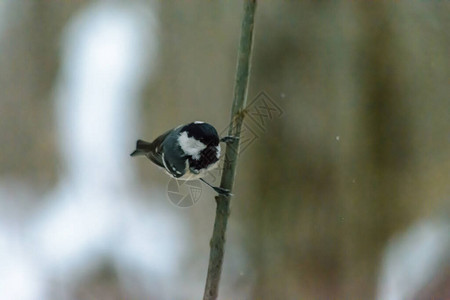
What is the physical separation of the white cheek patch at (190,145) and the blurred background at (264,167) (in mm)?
584

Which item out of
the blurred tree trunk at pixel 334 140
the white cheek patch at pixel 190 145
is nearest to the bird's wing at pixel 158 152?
the white cheek patch at pixel 190 145

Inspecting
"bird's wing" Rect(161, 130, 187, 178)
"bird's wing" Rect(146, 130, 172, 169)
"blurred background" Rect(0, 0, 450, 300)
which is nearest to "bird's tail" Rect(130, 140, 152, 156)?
"bird's wing" Rect(146, 130, 172, 169)

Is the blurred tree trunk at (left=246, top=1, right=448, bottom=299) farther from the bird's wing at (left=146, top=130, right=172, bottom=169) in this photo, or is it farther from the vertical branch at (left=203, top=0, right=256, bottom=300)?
the vertical branch at (left=203, top=0, right=256, bottom=300)

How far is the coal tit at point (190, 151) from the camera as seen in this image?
1029mm

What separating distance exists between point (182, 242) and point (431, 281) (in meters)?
0.92

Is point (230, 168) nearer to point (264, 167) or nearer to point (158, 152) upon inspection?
point (158, 152)

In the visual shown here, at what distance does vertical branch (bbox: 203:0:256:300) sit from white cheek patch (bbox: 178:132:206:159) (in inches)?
10.2

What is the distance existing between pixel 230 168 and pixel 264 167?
103cm

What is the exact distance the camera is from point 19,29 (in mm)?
2061

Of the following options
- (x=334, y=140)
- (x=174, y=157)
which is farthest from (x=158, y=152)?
(x=334, y=140)

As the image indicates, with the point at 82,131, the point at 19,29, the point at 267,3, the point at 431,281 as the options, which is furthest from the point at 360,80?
the point at 19,29

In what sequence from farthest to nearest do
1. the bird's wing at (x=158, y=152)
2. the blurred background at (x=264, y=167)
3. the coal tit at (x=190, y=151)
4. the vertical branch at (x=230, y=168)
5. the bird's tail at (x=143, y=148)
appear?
the blurred background at (x=264, y=167)
the bird's tail at (x=143, y=148)
the bird's wing at (x=158, y=152)
the coal tit at (x=190, y=151)
the vertical branch at (x=230, y=168)

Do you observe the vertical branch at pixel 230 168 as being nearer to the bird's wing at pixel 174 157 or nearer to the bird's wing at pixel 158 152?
the bird's wing at pixel 174 157

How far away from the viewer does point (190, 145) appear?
1083 mm
